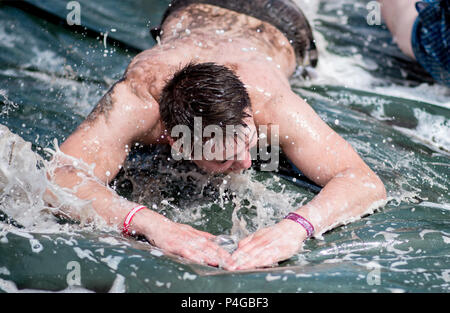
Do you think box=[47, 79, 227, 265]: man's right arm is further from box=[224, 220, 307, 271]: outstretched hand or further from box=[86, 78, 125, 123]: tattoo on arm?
box=[224, 220, 307, 271]: outstretched hand

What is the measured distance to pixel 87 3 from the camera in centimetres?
517

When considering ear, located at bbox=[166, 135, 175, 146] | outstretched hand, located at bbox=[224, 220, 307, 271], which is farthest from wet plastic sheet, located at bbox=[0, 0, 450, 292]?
ear, located at bbox=[166, 135, 175, 146]

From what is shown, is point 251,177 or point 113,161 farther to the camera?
point 251,177

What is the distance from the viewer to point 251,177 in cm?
302

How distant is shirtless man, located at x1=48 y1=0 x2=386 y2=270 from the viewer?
2316 mm

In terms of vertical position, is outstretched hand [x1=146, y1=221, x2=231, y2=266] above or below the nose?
below

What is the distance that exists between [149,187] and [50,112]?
3.64ft

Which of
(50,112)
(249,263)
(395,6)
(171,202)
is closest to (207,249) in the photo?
(249,263)

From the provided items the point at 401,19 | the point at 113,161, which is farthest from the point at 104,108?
the point at 401,19

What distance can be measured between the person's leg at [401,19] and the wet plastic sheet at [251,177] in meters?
0.17

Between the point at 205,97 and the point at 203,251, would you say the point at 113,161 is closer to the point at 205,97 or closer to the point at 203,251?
the point at 205,97

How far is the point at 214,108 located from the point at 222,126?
0.09 meters

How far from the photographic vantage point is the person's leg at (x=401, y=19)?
14.6 ft
